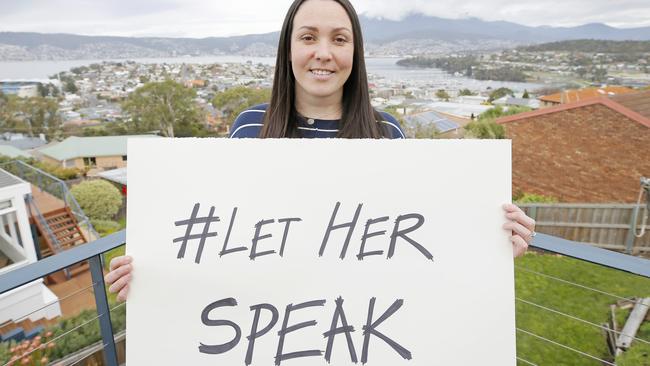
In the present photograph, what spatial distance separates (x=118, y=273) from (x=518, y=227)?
0.80 meters

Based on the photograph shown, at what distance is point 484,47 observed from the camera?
39.1 meters

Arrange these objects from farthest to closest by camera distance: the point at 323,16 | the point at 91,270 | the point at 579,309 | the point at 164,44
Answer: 1. the point at 164,44
2. the point at 579,309
3. the point at 91,270
4. the point at 323,16

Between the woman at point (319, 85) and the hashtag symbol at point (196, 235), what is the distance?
334 millimetres

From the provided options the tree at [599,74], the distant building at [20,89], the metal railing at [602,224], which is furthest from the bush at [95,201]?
the tree at [599,74]

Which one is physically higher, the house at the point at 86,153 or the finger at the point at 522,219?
the finger at the point at 522,219

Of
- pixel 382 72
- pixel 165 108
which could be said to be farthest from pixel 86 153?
pixel 382 72

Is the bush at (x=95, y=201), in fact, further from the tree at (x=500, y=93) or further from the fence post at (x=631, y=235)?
the tree at (x=500, y=93)

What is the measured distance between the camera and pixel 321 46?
0.96 metres

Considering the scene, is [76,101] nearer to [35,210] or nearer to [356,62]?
[35,210]

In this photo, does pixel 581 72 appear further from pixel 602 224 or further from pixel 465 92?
pixel 602 224

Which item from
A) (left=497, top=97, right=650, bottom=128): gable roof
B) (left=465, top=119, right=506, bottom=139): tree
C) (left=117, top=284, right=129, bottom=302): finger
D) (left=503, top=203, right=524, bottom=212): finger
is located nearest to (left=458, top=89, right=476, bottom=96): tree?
(left=465, top=119, right=506, bottom=139): tree

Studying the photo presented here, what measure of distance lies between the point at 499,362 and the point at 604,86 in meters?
27.7

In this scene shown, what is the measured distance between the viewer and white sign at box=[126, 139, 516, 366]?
78cm

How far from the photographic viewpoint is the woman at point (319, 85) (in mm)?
965
